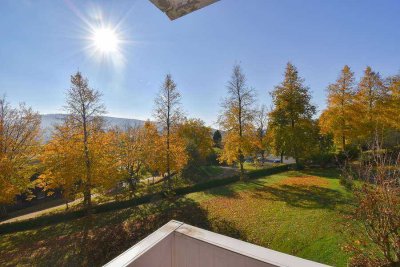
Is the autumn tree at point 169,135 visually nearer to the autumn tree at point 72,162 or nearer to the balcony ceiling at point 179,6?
the autumn tree at point 72,162

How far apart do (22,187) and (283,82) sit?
83.3ft

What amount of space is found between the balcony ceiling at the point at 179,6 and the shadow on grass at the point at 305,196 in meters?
14.3

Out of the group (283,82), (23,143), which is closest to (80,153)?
(23,143)

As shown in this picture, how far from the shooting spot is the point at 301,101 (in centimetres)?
2441

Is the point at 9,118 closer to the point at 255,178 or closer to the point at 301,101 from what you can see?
the point at 255,178

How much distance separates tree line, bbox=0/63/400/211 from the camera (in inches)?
584

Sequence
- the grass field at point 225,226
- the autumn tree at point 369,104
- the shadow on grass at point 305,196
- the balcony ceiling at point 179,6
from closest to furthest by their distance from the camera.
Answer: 1. the balcony ceiling at point 179,6
2. the grass field at point 225,226
3. the shadow on grass at point 305,196
4. the autumn tree at point 369,104

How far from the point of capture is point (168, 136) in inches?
795

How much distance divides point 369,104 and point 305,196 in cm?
1316

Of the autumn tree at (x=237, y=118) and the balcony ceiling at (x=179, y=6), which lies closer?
the balcony ceiling at (x=179, y=6)

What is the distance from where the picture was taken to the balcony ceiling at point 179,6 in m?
1.32

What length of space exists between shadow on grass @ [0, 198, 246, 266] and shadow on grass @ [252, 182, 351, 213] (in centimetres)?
513

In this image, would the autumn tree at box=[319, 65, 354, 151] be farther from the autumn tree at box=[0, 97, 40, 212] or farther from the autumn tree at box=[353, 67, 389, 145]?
the autumn tree at box=[0, 97, 40, 212]

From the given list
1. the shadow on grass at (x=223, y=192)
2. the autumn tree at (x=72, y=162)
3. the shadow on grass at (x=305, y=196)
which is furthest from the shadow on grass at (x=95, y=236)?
the shadow on grass at (x=305, y=196)
